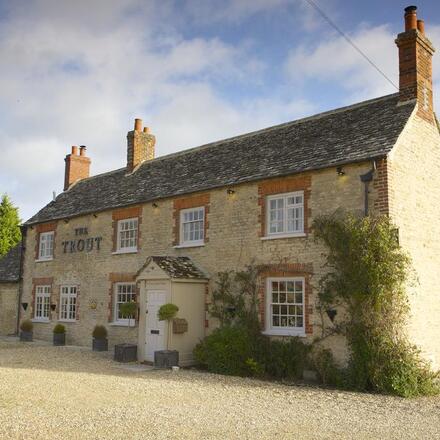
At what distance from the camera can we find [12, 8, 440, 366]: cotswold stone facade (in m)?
13.7

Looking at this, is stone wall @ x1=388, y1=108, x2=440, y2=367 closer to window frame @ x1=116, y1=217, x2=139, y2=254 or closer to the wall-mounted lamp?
the wall-mounted lamp

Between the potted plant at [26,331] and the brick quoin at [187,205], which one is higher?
the brick quoin at [187,205]

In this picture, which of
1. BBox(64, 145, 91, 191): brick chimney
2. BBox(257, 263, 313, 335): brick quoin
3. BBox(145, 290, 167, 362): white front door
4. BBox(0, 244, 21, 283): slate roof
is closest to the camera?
BBox(257, 263, 313, 335): brick quoin

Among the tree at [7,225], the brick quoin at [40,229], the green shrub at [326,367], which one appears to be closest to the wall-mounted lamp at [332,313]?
the green shrub at [326,367]

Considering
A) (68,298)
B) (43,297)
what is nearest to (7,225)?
(43,297)

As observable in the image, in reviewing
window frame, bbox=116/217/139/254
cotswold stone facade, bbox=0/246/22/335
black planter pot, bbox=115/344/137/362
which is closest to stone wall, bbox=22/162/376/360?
Answer: window frame, bbox=116/217/139/254

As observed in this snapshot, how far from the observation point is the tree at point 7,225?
37.8 metres

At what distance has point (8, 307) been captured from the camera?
84.3ft

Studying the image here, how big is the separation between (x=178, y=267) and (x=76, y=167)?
46.0 ft

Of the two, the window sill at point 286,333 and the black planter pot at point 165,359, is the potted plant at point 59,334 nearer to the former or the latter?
the black planter pot at point 165,359

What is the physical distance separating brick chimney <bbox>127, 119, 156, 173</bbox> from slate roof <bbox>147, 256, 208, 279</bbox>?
7784 mm

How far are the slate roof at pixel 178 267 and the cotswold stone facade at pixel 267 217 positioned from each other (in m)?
0.04

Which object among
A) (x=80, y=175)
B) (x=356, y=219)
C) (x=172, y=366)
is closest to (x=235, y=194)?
(x=356, y=219)

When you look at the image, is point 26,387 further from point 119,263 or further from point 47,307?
point 47,307
